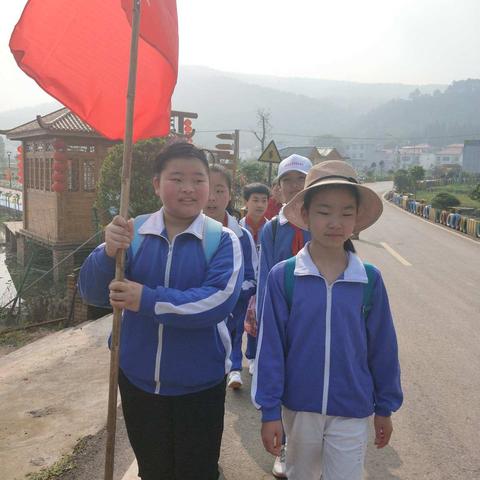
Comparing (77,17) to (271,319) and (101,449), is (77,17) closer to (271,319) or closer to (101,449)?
(271,319)

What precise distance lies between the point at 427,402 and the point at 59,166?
Result: 37.2 ft

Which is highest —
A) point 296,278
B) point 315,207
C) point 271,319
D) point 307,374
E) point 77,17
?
point 77,17

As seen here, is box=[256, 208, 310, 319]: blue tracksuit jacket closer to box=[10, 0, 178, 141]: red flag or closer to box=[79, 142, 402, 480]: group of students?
box=[79, 142, 402, 480]: group of students

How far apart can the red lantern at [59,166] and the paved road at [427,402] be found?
8.82 m

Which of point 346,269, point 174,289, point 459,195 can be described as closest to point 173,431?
point 174,289

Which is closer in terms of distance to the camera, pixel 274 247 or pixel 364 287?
pixel 364 287

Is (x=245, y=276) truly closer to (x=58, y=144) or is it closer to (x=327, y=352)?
(x=327, y=352)

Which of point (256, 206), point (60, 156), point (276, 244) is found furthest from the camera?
point (60, 156)

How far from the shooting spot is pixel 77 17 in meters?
2.10

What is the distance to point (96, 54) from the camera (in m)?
2.16

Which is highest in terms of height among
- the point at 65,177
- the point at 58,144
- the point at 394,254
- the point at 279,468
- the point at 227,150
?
the point at 227,150

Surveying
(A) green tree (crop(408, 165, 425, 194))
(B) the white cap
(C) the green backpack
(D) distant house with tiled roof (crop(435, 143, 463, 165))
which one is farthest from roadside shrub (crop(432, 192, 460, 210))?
(D) distant house with tiled roof (crop(435, 143, 463, 165))

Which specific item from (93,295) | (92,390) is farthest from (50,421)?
(93,295)

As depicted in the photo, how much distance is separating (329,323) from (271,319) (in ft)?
0.76
